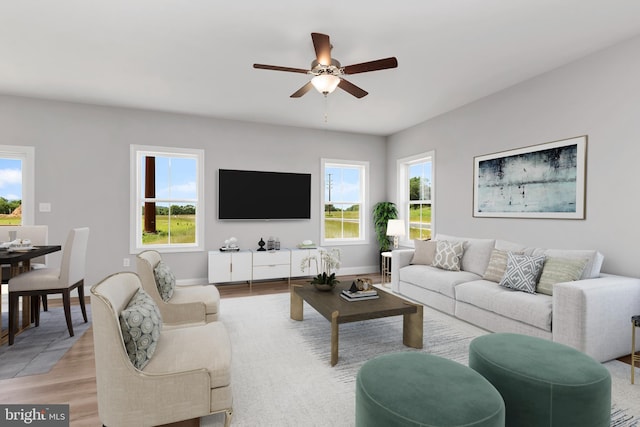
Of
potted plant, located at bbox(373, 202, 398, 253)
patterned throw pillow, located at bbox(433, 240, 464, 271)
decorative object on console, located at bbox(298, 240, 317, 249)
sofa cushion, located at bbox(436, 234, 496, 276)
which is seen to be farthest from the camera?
potted plant, located at bbox(373, 202, 398, 253)

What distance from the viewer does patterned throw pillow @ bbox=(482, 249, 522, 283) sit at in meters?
3.53

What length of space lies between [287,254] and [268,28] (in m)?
3.54

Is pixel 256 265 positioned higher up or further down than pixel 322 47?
further down

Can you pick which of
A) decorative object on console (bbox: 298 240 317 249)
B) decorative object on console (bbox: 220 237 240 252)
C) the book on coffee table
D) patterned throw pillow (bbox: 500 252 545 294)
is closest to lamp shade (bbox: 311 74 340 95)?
the book on coffee table

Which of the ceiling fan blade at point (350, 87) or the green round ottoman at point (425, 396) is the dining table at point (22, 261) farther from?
the ceiling fan blade at point (350, 87)

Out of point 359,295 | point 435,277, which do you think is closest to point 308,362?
point 359,295

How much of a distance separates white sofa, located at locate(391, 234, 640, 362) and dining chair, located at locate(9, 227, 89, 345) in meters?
3.89

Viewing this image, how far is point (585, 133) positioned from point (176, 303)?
425cm

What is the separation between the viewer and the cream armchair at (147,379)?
5.18ft

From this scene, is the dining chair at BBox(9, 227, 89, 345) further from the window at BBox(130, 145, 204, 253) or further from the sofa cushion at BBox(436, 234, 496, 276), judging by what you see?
the sofa cushion at BBox(436, 234, 496, 276)

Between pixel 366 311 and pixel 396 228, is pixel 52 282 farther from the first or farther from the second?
pixel 396 228

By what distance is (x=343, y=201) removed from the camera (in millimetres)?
6426

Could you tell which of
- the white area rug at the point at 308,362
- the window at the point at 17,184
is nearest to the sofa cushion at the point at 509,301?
the white area rug at the point at 308,362

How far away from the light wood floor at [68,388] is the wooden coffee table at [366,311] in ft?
4.05
